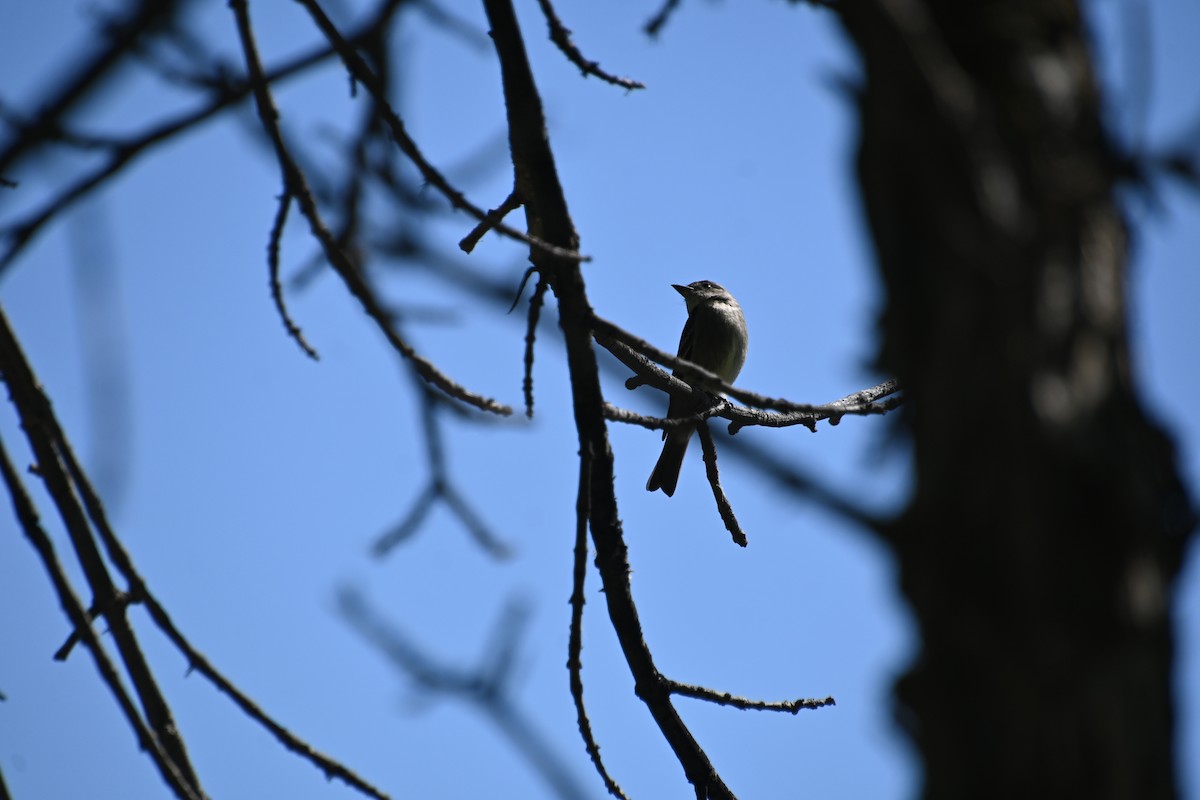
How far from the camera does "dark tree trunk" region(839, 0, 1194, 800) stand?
140 centimetres

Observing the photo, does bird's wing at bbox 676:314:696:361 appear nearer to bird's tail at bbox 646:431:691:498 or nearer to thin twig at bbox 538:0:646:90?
bird's tail at bbox 646:431:691:498

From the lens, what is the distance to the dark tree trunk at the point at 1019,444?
4.58ft

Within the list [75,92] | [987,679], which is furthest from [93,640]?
[987,679]

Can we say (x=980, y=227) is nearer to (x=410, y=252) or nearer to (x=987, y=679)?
(x=987, y=679)

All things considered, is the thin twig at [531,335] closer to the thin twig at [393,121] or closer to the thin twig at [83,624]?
the thin twig at [393,121]

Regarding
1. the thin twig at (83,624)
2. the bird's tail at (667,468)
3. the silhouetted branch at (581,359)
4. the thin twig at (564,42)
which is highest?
the bird's tail at (667,468)

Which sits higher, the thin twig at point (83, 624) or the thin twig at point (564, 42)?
the thin twig at point (564, 42)

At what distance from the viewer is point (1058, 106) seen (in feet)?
5.12

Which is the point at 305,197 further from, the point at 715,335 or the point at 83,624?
the point at 715,335

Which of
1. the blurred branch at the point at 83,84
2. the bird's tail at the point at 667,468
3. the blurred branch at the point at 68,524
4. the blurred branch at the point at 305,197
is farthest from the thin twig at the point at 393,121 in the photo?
the bird's tail at the point at 667,468

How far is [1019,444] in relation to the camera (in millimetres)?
1445

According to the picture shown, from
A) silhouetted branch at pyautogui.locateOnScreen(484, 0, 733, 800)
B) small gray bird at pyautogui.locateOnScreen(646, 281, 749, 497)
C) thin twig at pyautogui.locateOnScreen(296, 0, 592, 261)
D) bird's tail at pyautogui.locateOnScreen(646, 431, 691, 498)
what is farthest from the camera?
small gray bird at pyautogui.locateOnScreen(646, 281, 749, 497)

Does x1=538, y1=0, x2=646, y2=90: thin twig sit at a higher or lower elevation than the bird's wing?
lower

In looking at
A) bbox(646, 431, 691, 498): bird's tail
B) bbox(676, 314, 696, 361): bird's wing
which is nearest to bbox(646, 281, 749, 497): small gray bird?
bbox(676, 314, 696, 361): bird's wing
